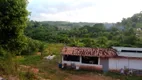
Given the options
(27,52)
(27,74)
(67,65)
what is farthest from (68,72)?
(27,52)

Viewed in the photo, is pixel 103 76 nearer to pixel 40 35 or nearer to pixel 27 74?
pixel 27 74

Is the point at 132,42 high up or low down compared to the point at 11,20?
down

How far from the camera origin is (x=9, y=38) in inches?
559

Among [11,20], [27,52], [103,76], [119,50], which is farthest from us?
[27,52]

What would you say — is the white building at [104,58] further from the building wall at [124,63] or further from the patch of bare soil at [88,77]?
the patch of bare soil at [88,77]

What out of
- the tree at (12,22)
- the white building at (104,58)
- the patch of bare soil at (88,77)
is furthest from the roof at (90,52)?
the tree at (12,22)

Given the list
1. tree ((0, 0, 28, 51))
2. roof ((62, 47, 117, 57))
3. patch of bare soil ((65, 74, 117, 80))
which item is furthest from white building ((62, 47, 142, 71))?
tree ((0, 0, 28, 51))

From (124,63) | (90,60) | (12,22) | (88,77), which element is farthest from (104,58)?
(12,22)

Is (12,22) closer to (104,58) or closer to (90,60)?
(90,60)

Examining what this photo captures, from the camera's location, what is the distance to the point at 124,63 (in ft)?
64.2

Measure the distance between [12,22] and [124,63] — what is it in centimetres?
1122

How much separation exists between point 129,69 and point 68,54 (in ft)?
19.5

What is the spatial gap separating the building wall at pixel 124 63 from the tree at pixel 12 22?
29.7 ft

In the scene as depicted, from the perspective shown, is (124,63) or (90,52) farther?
(90,52)
